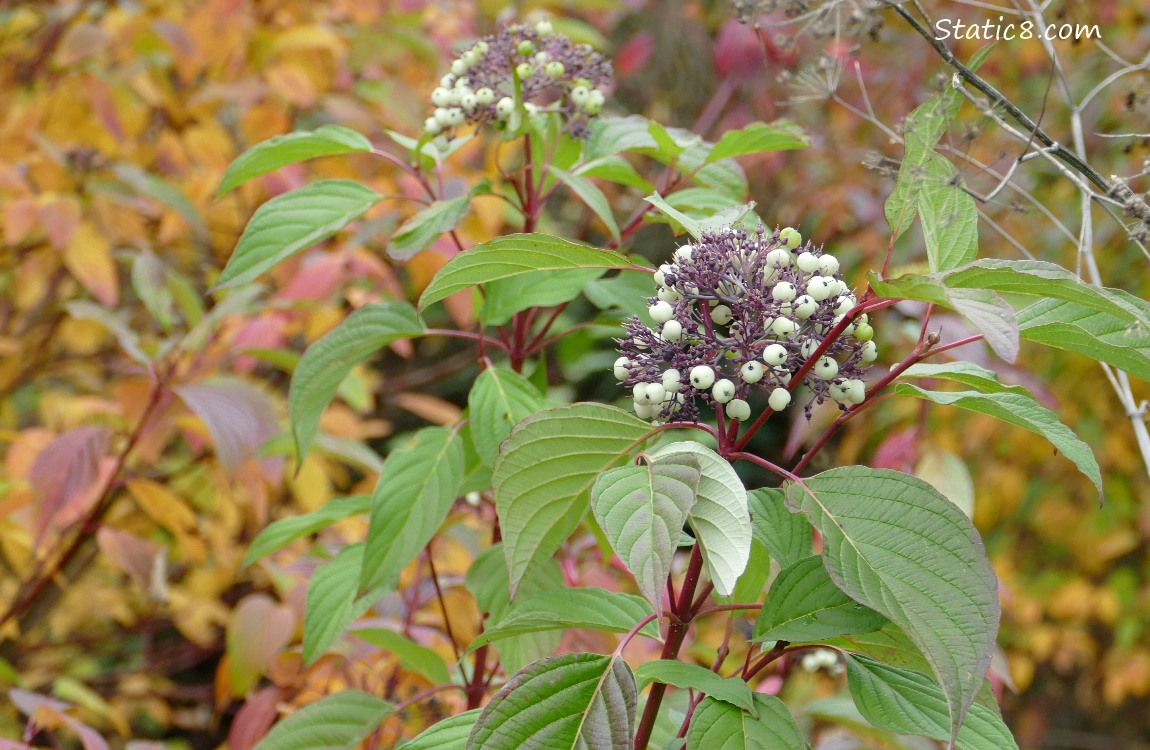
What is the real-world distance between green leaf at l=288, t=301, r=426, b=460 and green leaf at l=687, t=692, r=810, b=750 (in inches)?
19.8

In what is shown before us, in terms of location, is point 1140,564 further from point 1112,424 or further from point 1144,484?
point 1112,424

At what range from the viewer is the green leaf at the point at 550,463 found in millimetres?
722

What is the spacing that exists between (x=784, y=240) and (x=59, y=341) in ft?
8.21

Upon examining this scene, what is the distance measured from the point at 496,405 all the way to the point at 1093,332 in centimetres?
54

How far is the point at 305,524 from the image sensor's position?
1096mm

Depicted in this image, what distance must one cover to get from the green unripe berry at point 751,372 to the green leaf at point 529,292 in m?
0.30

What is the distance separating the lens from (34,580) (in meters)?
1.75

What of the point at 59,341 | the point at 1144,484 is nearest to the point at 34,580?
the point at 59,341

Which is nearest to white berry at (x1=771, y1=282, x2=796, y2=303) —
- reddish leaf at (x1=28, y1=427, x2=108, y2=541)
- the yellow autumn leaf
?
reddish leaf at (x1=28, y1=427, x2=108, y2=541)

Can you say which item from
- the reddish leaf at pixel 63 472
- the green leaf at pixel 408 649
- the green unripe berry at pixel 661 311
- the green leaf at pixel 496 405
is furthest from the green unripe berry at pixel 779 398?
the reddish leaf at pixel 63 472

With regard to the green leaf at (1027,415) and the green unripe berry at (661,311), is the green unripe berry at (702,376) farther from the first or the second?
the green leaf at (1027,415)

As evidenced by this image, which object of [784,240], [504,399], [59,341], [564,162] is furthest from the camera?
[59,341]

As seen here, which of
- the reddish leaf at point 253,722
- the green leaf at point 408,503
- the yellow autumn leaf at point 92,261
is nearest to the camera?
the green leaf at point 408,503

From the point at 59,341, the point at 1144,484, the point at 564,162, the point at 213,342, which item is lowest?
the point at 1144,484
